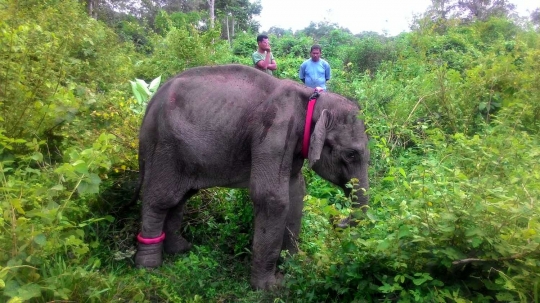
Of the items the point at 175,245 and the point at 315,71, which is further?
the point at 315,71

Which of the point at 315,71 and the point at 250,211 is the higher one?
the point at 315,71

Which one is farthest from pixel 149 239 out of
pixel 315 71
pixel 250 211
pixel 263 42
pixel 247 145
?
pixel 315 71

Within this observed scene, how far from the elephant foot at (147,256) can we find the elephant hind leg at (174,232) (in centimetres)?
28

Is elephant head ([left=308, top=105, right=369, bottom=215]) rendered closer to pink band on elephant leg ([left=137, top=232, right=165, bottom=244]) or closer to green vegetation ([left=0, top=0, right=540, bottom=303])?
green vegetation ([left=0, top=0, right=540, bottom=303])

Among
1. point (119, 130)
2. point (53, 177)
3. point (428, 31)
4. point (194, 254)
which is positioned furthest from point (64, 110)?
point (428, 31)

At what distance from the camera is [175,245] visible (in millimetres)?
4367

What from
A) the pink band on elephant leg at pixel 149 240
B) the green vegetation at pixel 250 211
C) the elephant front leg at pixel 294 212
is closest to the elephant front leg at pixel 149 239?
the pink band on elephant leg at pixel 149 240

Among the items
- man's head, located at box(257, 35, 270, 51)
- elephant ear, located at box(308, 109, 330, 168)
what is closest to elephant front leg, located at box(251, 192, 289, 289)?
elephant ear, located at box(308, 109, 330, 168)

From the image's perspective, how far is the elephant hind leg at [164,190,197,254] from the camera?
171 inches

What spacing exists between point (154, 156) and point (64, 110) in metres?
0.84

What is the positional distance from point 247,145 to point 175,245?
1.18 m

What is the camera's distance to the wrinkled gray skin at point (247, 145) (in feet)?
12.3

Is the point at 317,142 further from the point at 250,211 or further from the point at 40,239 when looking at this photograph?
the point at 40,239

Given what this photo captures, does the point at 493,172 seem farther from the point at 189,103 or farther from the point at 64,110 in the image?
the point at 64,110
